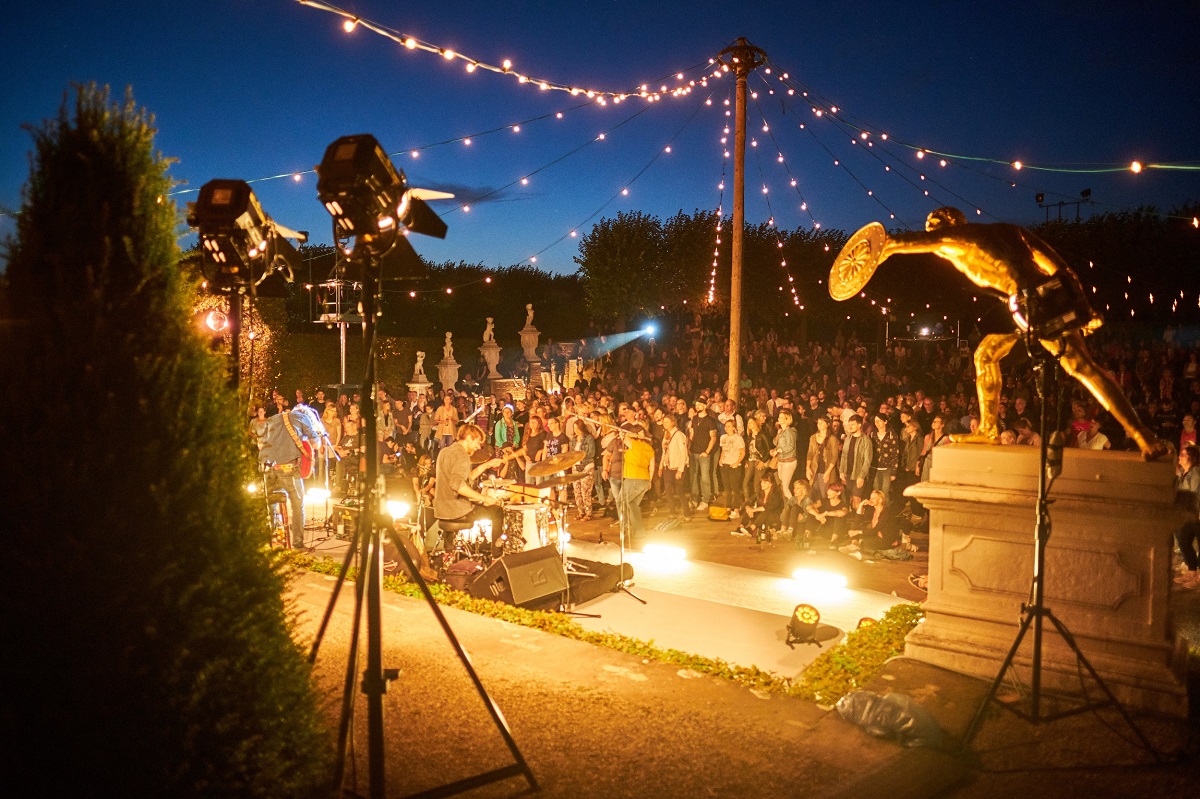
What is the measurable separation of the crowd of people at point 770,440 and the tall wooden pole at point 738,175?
3.13ft

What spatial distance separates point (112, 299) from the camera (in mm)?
2008

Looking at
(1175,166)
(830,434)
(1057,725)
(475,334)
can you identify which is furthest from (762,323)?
(1057,725)

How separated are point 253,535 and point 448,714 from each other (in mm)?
2038

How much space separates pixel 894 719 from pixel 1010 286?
2.78 meters

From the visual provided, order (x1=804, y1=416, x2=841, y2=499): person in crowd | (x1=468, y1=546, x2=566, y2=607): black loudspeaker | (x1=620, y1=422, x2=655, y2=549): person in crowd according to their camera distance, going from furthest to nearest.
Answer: (x1=804, y1=416, x2=841, y2=499): person in crowd < (x1=620, y1=422, x2=655, y2=549): person in crowd < (x1=468, y1=546, x2=566, y2=607): black loudspeaker

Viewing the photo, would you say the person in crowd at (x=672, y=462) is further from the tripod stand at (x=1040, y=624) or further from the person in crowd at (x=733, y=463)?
the tripod stand at (x=1040, y=624)

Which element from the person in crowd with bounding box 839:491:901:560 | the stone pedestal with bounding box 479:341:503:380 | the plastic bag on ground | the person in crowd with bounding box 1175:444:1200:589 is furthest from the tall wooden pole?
the stone pedestal with bounding box 479:341:503:380

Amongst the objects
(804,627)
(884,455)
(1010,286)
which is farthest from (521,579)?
(884,455)

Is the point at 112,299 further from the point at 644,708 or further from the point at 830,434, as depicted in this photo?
the point at 830,434

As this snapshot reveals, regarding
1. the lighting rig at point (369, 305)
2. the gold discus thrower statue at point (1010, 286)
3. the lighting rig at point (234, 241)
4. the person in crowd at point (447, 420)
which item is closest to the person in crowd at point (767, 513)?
the gold discus thrower statue at point (1010, 286)

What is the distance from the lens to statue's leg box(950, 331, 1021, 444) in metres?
5.12

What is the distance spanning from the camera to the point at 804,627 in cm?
620

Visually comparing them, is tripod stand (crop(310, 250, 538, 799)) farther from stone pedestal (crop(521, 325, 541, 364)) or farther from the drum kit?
stone pedestal (crop(521, 325, 541, 364))

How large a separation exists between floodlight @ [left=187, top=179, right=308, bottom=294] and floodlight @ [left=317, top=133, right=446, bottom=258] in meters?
0.67
